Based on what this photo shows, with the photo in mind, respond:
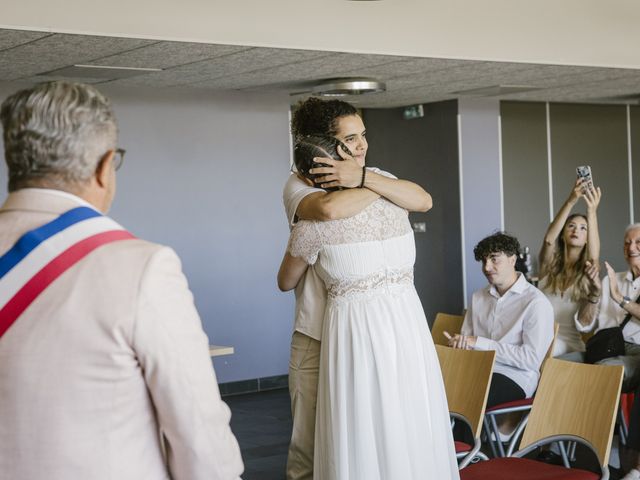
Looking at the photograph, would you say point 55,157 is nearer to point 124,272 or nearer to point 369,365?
point 124,272

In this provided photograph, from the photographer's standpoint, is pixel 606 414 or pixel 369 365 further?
pixel 606 414

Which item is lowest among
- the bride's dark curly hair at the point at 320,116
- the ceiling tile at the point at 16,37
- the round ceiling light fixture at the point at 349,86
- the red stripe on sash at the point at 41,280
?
the red stripe on sash at the point at 41,280

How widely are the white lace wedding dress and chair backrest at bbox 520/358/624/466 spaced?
88 centimetres

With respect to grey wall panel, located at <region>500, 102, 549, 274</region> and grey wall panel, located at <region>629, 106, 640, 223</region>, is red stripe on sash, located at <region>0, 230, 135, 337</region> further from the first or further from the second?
grey wall panel, located at <region>629, 106, 640, 223</region>

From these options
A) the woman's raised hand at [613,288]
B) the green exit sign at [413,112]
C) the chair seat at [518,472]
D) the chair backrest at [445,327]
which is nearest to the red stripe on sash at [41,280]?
the chair seat at [518,472]

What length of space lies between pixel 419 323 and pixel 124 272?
164 centimetres

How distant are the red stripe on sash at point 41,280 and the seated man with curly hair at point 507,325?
358cm

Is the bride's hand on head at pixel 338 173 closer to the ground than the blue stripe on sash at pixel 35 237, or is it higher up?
higher up

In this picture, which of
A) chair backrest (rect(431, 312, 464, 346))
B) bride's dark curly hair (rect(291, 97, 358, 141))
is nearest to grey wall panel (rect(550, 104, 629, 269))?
chair backrest (rect(431, 312, 464, 346))

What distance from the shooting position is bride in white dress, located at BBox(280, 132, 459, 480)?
287cm

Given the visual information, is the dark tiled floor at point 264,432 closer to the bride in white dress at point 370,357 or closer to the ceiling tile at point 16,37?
the bride in white dress at point 370,357

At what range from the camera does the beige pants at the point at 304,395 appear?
3.04 m

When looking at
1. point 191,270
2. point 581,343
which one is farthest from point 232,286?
point 581,343

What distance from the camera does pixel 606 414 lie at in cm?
351
